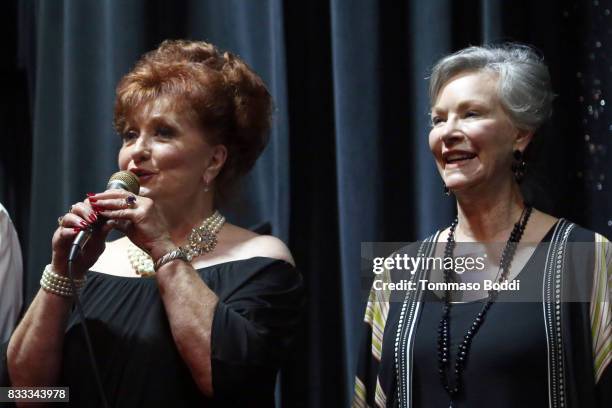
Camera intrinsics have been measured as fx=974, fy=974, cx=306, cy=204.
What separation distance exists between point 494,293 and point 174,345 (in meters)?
0.56

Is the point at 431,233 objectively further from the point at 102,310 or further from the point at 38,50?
the point at 38,50

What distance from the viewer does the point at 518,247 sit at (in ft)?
5.73

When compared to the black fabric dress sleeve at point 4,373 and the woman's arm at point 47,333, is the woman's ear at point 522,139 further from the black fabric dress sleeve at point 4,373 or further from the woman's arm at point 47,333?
the black fabric dress sleeve at point 4,373

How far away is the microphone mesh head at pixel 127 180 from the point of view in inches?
61.7

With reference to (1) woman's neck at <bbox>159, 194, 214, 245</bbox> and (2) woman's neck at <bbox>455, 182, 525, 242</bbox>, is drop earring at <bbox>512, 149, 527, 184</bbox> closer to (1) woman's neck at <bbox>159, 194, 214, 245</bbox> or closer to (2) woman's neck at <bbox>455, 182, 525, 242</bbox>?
(2) woman's neck at <bbox>455, 182, 525, 242</bbox>

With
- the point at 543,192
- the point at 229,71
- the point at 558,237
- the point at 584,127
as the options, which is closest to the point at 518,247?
the point at 558,237

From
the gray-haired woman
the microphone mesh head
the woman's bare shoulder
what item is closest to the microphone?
the microphone mesh head

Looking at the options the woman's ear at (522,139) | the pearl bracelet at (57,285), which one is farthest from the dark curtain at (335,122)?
the pearl bracelet at (57,285)

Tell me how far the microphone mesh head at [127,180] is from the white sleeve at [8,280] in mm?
419

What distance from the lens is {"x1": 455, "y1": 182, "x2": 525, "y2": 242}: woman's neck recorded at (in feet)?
5.85

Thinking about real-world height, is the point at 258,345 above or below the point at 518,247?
below

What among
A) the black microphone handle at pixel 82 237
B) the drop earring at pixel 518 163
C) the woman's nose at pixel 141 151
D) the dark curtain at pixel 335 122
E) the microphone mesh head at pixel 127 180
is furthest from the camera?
the dark curtain at pixel 335 122

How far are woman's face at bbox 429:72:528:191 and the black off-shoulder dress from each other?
1.17 feet

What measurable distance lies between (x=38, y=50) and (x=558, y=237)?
1424 mm
